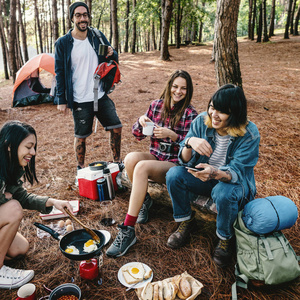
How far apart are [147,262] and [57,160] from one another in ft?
8.66

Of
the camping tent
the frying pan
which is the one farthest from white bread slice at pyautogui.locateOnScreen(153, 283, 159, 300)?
the camping tent

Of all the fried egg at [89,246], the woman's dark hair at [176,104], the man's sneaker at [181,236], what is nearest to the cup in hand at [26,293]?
the fried egg at [89,246]

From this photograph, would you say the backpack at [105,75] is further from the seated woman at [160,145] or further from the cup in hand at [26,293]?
Answer: the cup in hand at [26,293]

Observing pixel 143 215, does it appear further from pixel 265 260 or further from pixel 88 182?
pixel 265 260

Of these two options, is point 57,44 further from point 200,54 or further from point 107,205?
point 200,54

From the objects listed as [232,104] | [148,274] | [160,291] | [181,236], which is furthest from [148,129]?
[160,291]

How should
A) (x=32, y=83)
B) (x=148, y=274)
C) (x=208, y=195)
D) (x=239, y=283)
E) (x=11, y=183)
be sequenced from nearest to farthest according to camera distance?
(x=239, y=283)
(x=148, y=274)
(x=11, y=183)
(x=208, y=195)
(x=32, y=83)

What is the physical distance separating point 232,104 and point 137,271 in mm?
1492

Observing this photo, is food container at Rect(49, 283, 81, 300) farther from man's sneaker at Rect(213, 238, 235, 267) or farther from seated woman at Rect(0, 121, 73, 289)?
man's sneaker at Rect(213, 238, 235, 267)

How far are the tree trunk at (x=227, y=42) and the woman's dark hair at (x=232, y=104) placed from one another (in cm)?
333

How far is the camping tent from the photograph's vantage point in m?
6.91

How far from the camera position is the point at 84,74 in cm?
319

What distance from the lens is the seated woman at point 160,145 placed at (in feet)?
7.33

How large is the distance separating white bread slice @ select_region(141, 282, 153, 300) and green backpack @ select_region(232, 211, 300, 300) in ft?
1.86
